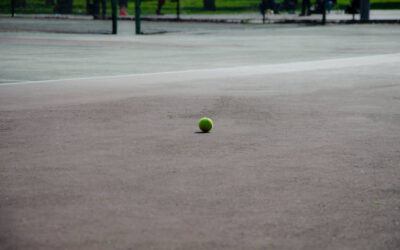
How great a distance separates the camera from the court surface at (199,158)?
15.3ft

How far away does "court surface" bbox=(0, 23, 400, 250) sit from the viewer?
15.3 feet

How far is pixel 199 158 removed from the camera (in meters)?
6.77

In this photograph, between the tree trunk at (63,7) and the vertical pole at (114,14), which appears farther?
the tree trunk at (63,7)

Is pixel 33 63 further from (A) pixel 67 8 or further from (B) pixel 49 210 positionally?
(A) pixel 67 8

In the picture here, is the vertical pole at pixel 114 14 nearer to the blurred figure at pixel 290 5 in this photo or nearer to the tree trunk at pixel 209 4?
the blurred figure at pixel 290 5

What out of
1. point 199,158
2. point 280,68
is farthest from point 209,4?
point 199,158

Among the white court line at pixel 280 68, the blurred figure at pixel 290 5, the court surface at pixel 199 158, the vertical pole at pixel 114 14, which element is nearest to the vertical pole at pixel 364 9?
the vertical pole at pixel 114 14

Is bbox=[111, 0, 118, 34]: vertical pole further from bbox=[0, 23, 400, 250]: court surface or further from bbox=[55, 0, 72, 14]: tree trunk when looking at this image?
bbox=[55, 0, 72, 14]: tree trunk

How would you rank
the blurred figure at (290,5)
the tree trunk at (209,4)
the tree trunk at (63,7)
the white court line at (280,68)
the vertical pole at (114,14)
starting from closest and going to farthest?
the white court line at (280,68) < the vertical pole at (114,14) < the tree trunk at (63,7) < the blurred figure at (290,5) < the tree trunk at (209,4)

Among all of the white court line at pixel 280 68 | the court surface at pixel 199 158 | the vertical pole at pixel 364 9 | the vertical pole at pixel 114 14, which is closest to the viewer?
the court surface at pixel 199 158

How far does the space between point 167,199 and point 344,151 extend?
231 centimetres

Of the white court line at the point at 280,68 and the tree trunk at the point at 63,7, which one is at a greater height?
the white court line at the point at 280,68

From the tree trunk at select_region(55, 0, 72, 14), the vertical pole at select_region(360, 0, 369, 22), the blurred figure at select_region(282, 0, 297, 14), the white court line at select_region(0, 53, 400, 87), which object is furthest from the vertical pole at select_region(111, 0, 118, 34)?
the blurred figure at select_region(282, 0, 297, 14)

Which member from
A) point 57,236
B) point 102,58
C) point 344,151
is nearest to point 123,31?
point 102,58
